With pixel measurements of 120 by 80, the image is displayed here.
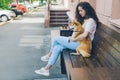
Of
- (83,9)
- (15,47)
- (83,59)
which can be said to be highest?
(83,9)

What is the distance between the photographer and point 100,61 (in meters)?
4.92

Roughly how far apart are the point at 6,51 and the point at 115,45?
5.84m

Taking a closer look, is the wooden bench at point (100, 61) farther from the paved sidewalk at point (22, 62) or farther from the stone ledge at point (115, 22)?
the paved sidewalk at point (22, 62)

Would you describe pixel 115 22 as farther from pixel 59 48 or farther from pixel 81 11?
pixel 59 48

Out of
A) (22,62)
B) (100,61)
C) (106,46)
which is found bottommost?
(22,62)

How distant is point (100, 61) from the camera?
4.92 metres

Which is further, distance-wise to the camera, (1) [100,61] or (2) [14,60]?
(2) [14,60]

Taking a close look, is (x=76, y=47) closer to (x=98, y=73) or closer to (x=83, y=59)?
(x=83, y=59)

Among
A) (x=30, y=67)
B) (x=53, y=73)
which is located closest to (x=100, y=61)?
(x=53, y=73)

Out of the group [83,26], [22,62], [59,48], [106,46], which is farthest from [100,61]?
[22,62]

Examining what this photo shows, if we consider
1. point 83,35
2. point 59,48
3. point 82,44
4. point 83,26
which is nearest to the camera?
point 83,35

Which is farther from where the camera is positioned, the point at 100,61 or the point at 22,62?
the point at 22,62

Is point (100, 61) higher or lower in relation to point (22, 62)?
higher

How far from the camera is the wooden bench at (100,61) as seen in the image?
11.5 feet
